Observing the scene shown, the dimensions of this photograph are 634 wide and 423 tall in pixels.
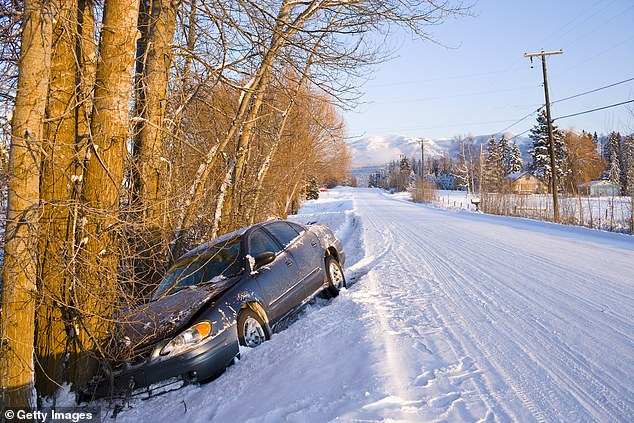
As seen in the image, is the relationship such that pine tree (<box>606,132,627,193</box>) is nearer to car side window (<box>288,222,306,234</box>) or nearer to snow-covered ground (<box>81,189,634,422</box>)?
snow-covered ground (<box>81,189,634,422</box>)

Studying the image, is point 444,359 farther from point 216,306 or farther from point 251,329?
point 216,306

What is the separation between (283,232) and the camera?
23.7 ft

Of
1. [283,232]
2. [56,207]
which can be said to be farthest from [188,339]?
[283,232]

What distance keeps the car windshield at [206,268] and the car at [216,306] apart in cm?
2

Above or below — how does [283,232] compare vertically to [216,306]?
above

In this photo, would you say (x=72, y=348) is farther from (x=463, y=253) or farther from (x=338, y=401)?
(x=463, y=253)

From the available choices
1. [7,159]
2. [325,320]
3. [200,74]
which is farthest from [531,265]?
[7,159]

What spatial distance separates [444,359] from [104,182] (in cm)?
396

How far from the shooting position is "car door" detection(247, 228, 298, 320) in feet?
18.7

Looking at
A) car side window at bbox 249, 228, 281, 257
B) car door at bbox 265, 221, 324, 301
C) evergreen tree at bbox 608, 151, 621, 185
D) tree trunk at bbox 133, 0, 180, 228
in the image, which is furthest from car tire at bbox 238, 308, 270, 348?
evergreen tree at bbox 608, 151, 621, 185

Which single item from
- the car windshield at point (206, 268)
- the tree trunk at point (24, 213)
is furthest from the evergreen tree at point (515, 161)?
the tree trunk at point (24, 213)

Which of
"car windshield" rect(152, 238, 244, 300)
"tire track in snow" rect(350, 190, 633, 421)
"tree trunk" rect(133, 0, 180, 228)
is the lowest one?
"tire track in snow" rect(350, 190, 633, 421)

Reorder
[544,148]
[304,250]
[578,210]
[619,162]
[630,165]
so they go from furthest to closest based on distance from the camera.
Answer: [544,148] < [619,162] < [578,210] < [630,165] < [304,250]

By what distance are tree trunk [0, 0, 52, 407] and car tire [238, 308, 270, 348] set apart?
206 centimetres
